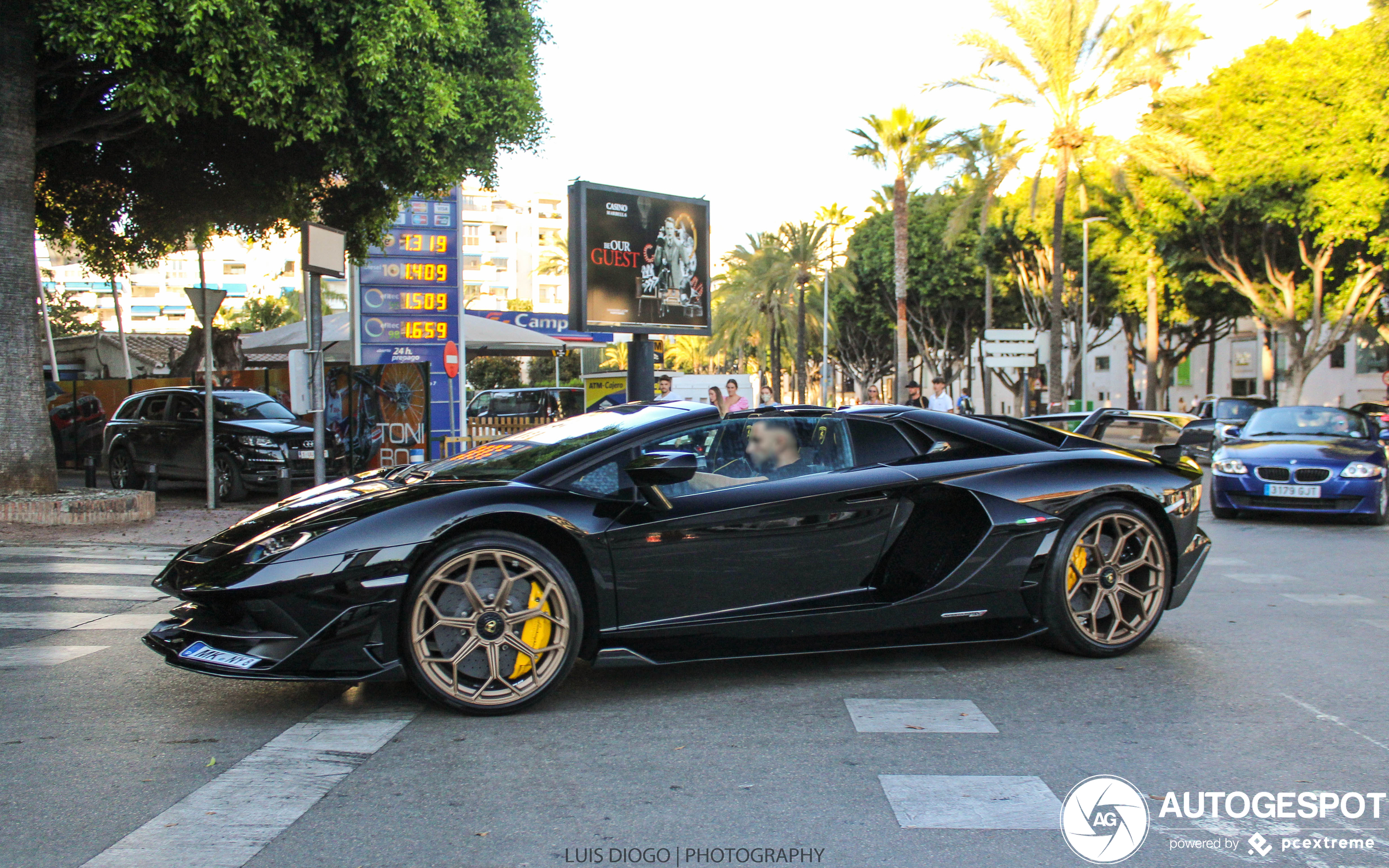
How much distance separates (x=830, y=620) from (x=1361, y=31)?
28249 millimetres

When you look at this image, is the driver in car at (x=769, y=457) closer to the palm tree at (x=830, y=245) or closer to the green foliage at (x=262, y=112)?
the green foliage at (x=262, y=112)

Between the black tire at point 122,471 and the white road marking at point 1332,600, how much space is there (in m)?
14.2

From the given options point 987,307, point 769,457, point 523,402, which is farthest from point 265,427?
point 987,307

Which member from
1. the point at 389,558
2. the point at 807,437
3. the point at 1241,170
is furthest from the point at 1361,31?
the point at 389,558

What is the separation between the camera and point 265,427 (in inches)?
555

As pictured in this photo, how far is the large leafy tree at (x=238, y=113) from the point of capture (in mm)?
9953

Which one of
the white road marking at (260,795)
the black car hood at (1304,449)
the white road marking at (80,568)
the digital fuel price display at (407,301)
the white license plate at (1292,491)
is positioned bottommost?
the white road marking at (80,568)

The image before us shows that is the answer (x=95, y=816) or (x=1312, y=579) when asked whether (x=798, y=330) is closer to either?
(x=1312, y=579)

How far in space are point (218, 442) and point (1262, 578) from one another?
12.3 m

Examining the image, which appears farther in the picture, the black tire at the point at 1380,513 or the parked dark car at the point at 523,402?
the parked dark car at the point at 523,402

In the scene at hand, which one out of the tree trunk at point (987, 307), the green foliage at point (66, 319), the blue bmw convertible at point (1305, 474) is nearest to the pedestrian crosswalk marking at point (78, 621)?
the blue bmw convertible at point (1305, 474)

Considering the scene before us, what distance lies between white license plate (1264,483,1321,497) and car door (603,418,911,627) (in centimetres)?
888

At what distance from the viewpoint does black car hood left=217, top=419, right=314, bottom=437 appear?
14.0m

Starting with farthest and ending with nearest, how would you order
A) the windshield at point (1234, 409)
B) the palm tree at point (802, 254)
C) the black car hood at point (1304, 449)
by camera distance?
the palm tree at point (802, 254) < the windshield at point (1234, 409) < the black car hood at point (1304, 449)
